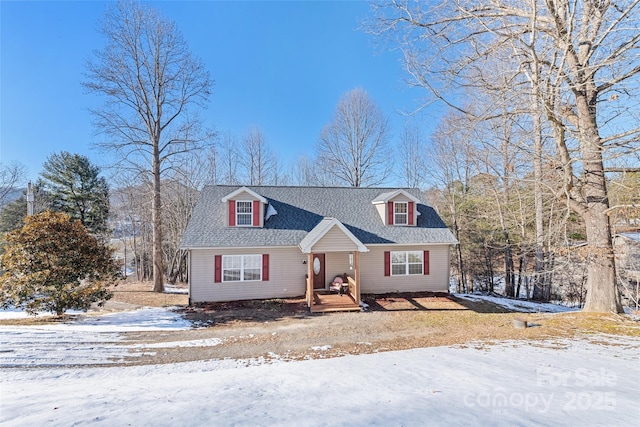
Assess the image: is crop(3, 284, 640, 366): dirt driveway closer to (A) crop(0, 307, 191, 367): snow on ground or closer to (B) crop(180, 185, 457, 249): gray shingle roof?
(A) crop(0, 307, 191, 367): snow on ground

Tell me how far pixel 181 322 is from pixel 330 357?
6303mm

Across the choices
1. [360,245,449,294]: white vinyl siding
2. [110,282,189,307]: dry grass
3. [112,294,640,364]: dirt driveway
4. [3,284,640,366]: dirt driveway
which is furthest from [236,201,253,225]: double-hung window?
[360,245,449,294]: white vinyl siding

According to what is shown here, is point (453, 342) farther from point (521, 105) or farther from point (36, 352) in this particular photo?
point (36, 352)

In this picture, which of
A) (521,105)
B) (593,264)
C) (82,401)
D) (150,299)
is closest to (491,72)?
(521,105)

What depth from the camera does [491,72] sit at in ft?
32.9

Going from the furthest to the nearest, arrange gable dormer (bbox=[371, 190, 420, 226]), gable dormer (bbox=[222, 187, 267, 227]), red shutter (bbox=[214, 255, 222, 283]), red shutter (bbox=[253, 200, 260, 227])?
gable dormer (bbox=[371, 190, 420, 226]) → red shutter (bbox=[253, 200, 260, 227]) → gable dormer (bbox=[222, 187, 267, 227]) → red shutter (bbox=[214, 255, 222, 283])

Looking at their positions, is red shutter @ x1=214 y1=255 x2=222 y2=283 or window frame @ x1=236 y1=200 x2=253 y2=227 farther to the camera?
window frame @ x1=236 y1=200 x2=253 y2=227

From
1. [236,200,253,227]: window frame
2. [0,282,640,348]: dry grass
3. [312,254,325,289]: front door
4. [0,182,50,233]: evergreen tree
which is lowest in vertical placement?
[0,282,640,348]: dry grass

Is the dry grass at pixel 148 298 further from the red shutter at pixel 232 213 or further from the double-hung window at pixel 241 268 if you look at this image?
the red shutter at pixel 232 213

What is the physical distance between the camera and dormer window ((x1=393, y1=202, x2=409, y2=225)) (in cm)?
1569

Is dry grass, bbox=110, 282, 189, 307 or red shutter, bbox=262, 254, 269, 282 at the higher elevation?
red shutter, bbox=262, 254, 269, 282

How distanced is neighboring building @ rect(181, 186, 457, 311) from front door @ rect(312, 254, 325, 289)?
5cm

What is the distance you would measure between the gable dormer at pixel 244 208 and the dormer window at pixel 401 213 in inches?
278

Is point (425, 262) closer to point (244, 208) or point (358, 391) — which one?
point (244, 208)
